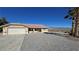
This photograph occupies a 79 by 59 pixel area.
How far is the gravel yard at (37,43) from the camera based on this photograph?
508 inches

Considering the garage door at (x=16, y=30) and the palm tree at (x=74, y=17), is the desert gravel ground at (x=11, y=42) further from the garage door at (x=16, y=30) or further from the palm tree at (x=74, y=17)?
the palm tree at (x=74, y=17)

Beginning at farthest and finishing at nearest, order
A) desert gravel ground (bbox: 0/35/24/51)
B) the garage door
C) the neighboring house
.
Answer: the garage door → the neighboring house → desert gravel ground (bbox: 0/35/24/51)

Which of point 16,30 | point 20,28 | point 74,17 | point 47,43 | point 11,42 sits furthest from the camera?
point 74,17

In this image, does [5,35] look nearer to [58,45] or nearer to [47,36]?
[47,36]

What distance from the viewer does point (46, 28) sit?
14.2 meters

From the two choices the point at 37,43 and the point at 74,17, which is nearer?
the point at 37,43

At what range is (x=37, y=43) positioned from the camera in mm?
13750

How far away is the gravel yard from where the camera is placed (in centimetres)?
1291

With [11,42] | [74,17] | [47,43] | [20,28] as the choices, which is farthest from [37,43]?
[74,17]

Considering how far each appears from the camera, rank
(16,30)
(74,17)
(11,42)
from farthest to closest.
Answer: (74,17)
(16,30)
(11,42)

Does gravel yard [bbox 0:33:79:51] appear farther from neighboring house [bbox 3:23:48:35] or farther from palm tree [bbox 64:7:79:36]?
palm tree [bbox 64:7:79:36]

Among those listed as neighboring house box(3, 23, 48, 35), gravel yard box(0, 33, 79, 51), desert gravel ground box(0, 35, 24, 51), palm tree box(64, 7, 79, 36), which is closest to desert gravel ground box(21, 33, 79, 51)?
gravel yard box(0, 33, 79, 51)

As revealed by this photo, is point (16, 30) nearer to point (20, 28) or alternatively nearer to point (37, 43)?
point (20, 28)
